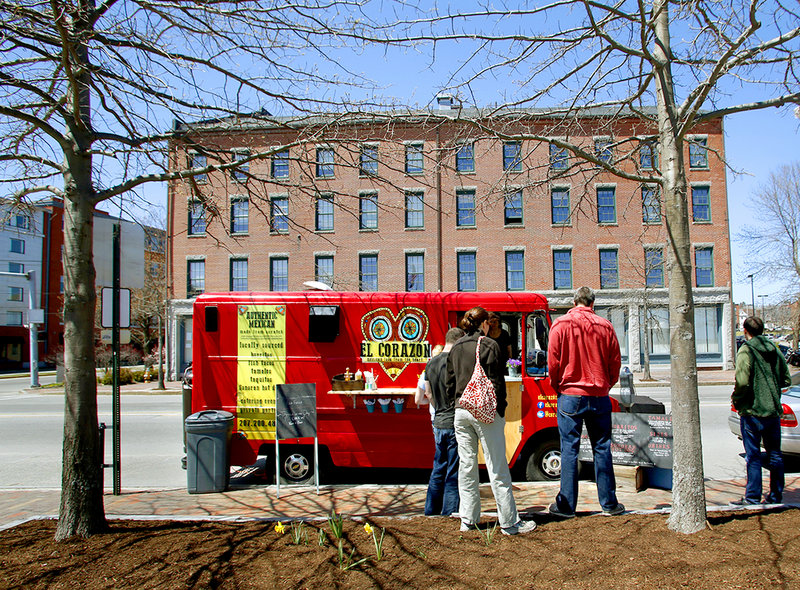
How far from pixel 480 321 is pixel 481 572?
214cm

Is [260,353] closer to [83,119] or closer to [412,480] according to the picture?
[412,480]

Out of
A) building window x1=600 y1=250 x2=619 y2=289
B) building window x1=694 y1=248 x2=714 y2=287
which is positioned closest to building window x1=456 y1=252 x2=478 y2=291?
building window x1=600 y1=250 x2=619 y2=289

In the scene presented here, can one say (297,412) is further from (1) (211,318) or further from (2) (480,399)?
(2) (480,399)

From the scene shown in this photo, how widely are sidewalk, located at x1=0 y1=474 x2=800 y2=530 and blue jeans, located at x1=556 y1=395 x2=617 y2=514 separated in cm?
36

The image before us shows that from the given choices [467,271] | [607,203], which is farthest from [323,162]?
[607,203]

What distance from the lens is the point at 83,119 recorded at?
5.05m

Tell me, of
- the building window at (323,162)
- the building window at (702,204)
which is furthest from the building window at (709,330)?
the building window at (323,162)

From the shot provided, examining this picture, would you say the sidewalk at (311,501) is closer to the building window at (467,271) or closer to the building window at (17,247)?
the building window at (467,271)

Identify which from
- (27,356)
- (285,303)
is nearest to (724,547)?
(285,303)

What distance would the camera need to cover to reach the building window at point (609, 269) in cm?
3084

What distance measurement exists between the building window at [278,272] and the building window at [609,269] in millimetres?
17856

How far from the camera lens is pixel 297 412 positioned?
23.3 feet

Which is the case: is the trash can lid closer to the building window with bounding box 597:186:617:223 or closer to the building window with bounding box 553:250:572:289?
the building window with bounding box 553:250:572:289

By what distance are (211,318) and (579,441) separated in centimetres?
509
